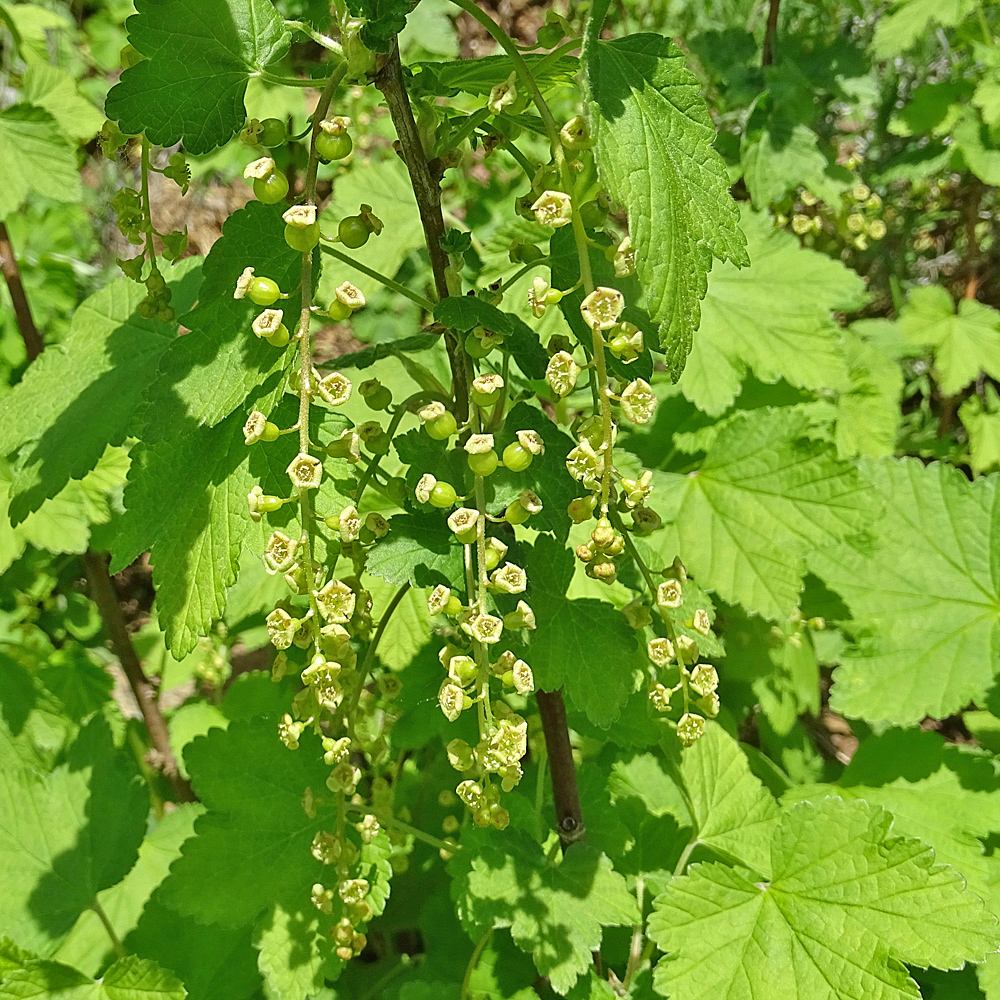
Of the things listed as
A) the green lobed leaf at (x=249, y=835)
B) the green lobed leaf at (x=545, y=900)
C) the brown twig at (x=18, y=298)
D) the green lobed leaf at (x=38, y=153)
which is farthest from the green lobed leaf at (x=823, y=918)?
the green lobed leaf at (x=38, y=153)

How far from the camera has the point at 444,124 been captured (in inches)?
34.9

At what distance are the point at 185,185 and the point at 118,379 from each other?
0.47 metres

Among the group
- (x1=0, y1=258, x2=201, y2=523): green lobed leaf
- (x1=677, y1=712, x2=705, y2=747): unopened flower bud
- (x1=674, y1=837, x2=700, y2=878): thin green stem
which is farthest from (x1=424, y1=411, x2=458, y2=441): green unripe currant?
(x1=674, y1=837, x2=700, y2=878): thin green stem

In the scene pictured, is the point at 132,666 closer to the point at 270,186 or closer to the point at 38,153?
the point at 38,153

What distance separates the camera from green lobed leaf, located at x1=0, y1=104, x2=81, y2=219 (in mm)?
1765

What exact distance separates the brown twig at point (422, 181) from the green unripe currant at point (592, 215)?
0.50 ft

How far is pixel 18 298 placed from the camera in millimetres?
1816

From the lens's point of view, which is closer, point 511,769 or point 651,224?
point 651,224

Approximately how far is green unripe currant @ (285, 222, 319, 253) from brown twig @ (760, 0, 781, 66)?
199cm

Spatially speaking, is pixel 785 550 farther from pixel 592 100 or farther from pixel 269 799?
pixel 592 100

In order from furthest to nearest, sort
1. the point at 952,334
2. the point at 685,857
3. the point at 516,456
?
1. the point at 952,334
2. the point at 685,857
3. the point at 516,456

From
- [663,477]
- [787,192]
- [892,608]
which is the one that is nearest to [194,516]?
[663,477]

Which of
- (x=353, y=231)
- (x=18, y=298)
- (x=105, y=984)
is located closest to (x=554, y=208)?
(x=353, y=231)

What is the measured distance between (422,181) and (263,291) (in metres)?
0.21
